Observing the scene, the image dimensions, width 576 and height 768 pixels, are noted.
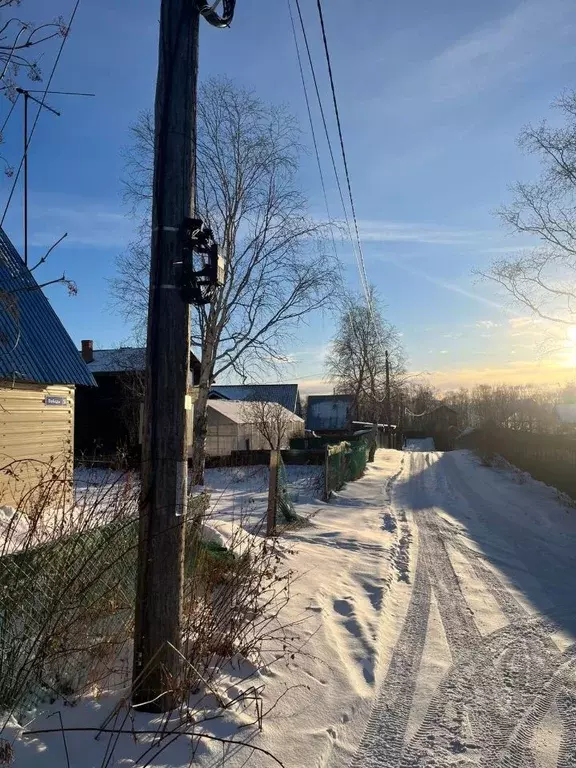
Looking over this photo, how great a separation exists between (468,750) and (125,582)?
2.58 metres

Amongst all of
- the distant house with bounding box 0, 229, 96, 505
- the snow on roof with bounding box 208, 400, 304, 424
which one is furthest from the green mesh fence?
the snow on roof with bounding box 208, 400, 304, 424

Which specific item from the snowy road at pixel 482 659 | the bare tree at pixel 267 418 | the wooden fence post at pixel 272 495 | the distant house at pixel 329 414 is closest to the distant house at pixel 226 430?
the bare tree at pixel 267 418

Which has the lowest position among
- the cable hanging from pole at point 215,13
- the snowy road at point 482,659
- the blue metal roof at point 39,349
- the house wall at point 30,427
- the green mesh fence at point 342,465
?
the snowy road at point 482,659

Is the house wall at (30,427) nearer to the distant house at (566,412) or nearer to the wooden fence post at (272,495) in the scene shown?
the wooden fence post at (272,495)

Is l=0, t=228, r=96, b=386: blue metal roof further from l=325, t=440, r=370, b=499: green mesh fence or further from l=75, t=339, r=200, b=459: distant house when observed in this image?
l=75, t=339, r=200, b=459: distant house

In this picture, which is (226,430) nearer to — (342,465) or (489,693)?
(342,465)

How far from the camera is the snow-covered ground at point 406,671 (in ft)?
10.6

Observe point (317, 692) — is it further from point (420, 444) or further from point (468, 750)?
point (420, 444)

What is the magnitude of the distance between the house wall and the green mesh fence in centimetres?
642

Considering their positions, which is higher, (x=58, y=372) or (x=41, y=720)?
(x=58, y=372)

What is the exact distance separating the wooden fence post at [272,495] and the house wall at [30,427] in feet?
14.5

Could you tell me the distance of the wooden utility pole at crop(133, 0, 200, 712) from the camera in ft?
10.9

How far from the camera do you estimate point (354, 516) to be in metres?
12.6

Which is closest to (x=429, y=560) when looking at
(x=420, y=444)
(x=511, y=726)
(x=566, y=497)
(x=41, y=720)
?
A: (x=511, y=726)
